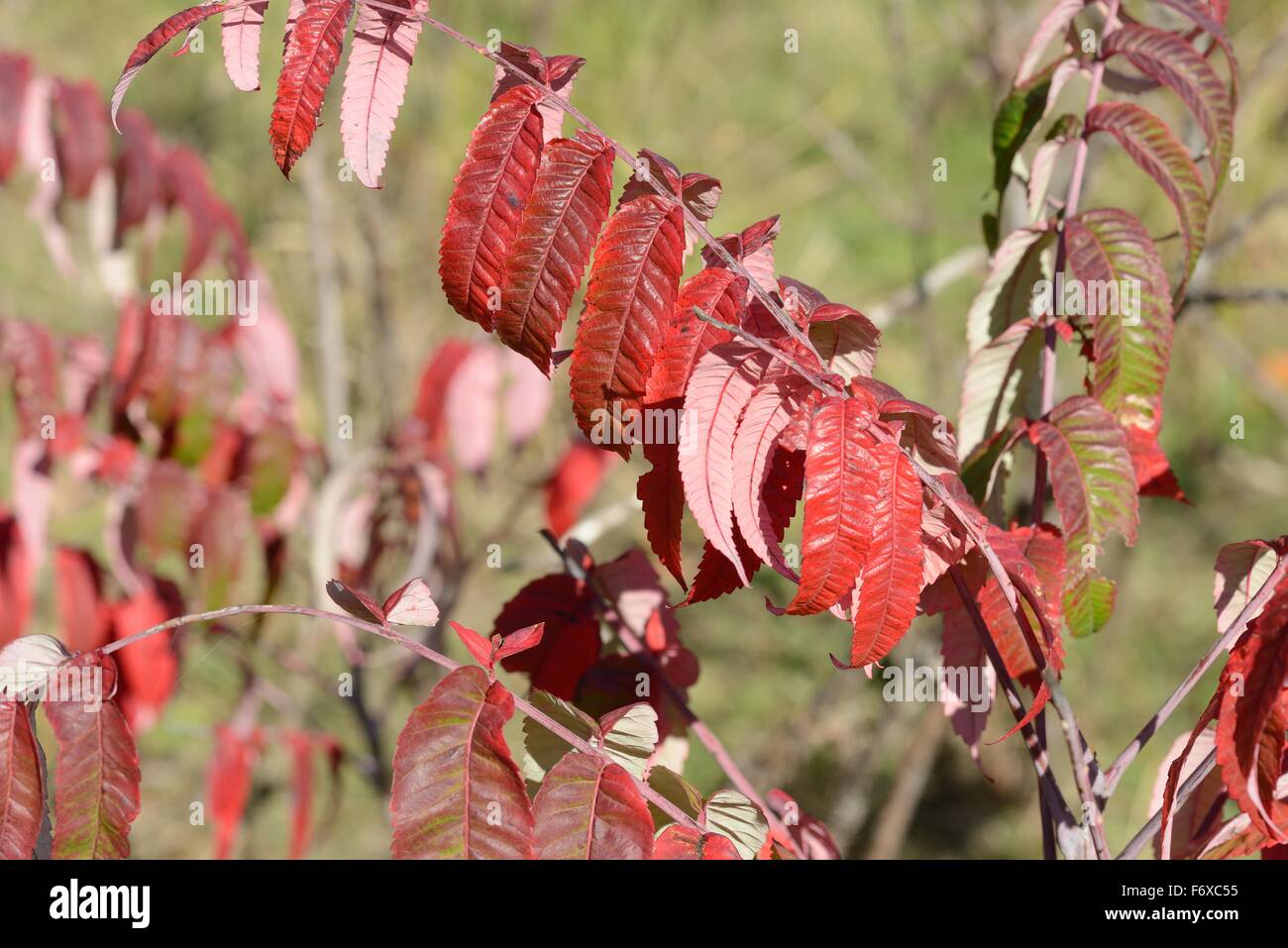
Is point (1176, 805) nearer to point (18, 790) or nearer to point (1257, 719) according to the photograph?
point (1257, 719)

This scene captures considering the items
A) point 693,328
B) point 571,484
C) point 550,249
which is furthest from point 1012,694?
point 571,484

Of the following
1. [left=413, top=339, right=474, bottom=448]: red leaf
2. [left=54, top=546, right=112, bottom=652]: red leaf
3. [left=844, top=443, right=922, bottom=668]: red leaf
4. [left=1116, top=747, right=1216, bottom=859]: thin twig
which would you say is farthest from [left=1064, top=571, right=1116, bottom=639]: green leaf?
[left=54, top=546, right=112, bottom=652]: red leaf

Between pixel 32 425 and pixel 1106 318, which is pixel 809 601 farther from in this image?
pixel 32 425

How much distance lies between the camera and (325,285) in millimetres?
2207

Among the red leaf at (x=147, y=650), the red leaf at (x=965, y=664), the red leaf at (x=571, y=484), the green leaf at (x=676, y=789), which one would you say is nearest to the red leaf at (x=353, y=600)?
the green leaf at (x=676, y=789)

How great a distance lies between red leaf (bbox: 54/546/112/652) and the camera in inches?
59.4

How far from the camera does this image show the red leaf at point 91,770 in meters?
0.77

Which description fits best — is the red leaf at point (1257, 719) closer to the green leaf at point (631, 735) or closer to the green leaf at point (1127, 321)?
the green leaf at point (1127, 321)

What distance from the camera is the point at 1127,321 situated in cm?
92

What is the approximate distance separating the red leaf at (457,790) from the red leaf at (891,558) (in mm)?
231

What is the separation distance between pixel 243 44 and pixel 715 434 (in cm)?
42

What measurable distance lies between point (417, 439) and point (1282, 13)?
3.70 meters

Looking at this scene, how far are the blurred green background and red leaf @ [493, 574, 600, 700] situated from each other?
0.67 meters

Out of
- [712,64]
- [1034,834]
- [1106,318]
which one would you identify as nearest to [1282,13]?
[712,64]
